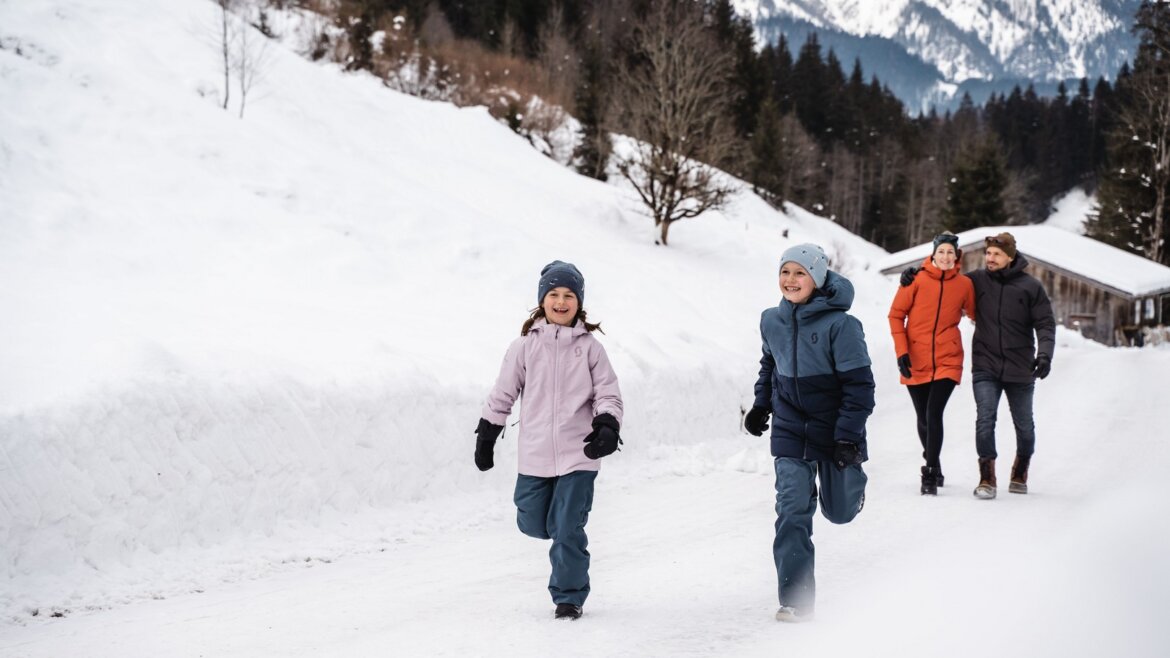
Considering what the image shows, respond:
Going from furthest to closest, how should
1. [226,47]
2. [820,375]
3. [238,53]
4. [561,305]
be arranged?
[238,53] → [226,47] → [561,305] → [820,375]

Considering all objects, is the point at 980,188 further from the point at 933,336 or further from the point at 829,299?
the point at 829,299

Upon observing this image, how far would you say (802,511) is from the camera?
3.64 metres

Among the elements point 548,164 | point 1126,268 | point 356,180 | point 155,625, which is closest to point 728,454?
point 155,625

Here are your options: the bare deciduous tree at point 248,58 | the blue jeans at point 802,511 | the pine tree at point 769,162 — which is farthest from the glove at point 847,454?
the pine tree at point 769,162

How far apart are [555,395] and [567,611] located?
1033 mm

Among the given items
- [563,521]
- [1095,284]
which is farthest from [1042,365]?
[1095,284]

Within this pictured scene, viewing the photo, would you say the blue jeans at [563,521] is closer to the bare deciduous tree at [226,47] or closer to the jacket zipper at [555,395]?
the jacket zipper at [555,395]

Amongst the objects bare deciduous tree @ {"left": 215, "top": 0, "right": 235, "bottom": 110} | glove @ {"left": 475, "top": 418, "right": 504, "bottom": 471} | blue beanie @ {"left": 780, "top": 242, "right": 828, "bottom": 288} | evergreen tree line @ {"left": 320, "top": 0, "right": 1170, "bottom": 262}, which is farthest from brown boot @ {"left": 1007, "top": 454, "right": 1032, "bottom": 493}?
bare deciduous tree @ {"left": 215, "top": 0, "right": 235, "bottom": 110}

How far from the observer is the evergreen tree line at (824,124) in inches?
1059

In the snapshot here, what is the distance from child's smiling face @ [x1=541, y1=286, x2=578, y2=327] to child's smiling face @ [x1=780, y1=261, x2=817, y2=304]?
1030mm

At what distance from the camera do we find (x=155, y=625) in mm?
4141

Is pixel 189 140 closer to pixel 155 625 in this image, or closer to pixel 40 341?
pixel 40 341

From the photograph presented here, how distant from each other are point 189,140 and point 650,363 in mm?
9561

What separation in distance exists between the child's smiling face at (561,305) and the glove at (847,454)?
1.42 meters
